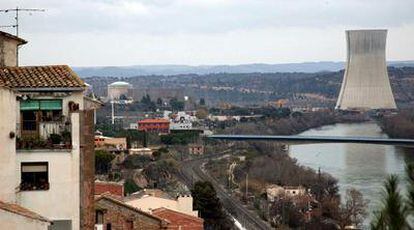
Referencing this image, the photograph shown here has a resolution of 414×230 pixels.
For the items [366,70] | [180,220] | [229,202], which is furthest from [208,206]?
[366,70]

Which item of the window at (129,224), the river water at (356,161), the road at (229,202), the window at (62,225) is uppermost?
the window at (62,225)

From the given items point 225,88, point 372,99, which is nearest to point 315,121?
point 372,99

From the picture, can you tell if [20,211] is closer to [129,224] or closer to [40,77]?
[40,77]

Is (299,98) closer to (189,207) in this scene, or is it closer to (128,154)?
(128,154)

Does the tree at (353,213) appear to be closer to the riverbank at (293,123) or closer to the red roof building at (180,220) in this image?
the red roof building at (180,220)

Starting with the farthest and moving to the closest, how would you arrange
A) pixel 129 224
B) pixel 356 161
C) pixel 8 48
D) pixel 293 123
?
pixel 293 123 → pixel 356 161 → pixel 129 224 → pixel 8 48

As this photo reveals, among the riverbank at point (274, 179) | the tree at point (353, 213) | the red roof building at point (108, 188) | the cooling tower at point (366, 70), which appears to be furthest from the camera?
the cooling tower at point (366, 70)

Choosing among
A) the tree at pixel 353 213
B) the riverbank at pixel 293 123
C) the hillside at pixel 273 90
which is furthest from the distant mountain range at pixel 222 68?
the tree at pixel 353 213
